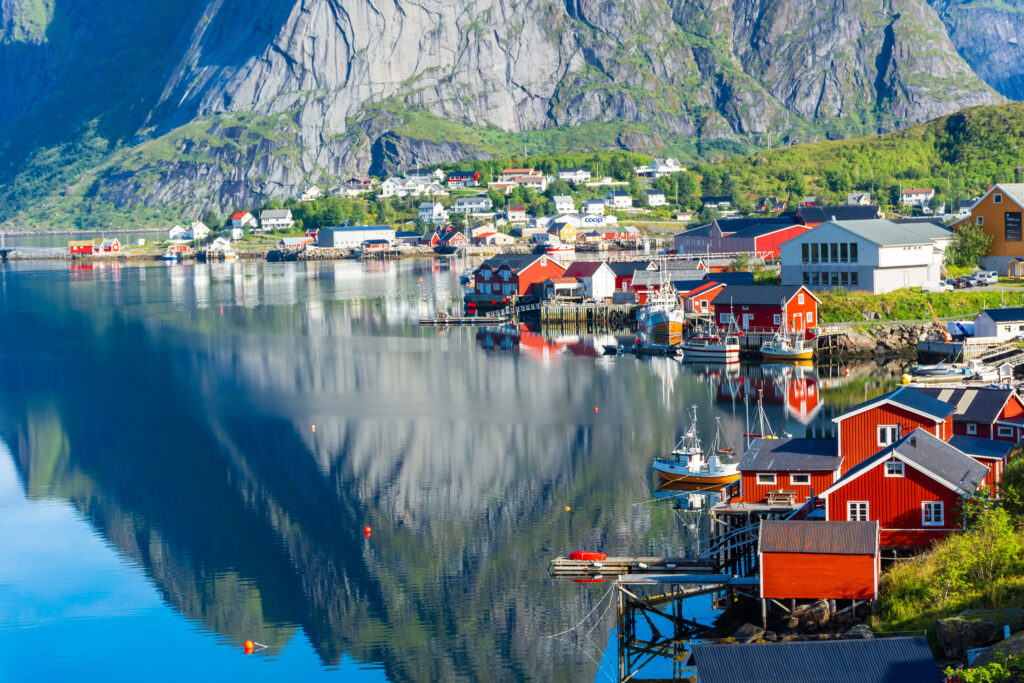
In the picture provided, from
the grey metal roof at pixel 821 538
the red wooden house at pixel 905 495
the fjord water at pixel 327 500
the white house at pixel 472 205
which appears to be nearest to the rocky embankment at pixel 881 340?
the fjord water at pixel 327 500

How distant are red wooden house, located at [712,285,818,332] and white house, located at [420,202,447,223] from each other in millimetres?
92855

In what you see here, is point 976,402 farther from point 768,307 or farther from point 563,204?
point 563,204

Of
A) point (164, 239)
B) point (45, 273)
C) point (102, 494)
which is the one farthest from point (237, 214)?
point (102, 494)

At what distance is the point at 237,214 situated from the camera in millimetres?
153875

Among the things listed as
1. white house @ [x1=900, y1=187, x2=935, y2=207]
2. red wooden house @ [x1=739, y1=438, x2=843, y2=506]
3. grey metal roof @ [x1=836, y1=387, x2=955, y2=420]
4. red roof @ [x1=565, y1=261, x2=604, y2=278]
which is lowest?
red wooden house @ [x1=739, y1=438, x2=843, y2=506]

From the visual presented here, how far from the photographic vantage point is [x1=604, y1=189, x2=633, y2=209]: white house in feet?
453

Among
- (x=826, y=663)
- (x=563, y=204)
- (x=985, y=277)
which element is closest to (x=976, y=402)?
(x=826, y=663)

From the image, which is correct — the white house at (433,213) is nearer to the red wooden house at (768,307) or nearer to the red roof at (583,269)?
the red roof at (583,269)

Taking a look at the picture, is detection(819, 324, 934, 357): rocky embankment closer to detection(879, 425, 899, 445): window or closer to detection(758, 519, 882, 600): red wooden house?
detection(879, 425, 899, 445): window

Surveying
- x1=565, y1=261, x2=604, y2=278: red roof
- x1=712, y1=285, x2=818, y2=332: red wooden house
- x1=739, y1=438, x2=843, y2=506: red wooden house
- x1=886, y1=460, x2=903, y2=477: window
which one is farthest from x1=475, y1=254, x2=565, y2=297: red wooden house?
x1=886, y1=460, x2=903, y2=477: window

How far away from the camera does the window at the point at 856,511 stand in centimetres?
2025

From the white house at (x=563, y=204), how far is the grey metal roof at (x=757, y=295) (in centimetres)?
8728

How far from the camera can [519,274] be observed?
6894cm

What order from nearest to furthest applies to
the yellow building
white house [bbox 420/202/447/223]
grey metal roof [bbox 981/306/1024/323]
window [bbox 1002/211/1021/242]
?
1. grey metal roof [bbox 981/306/1024/323]
2. the yellow building
3. window [bbox 1002/211/1021/242]
4. white house [bbox 420/202/447/223]
